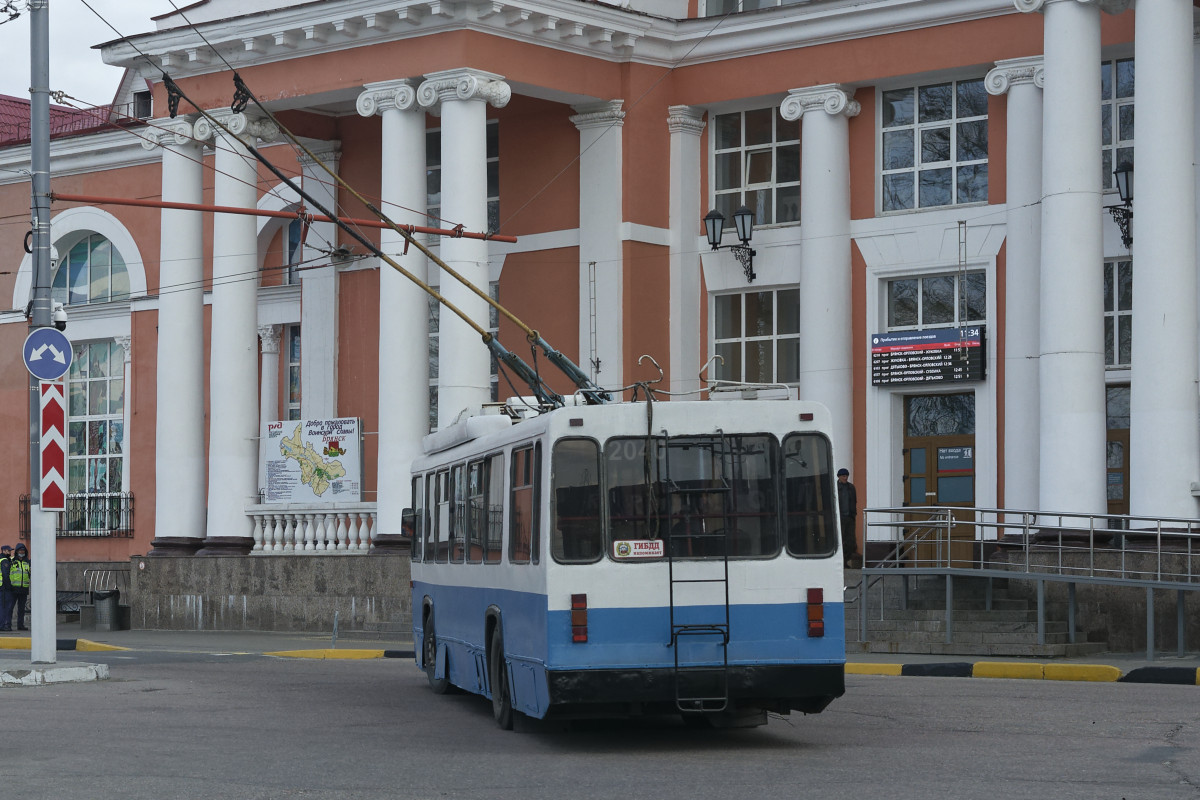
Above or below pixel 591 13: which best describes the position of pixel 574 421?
below

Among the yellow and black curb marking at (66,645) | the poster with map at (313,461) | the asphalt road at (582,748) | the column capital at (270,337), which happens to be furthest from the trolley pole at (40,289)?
the column capital at (270,337)

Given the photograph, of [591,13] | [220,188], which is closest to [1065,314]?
[591,13]

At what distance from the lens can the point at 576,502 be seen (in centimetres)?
1276

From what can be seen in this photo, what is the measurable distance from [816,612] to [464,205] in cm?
1482

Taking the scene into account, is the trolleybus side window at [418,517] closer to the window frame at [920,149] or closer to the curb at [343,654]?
the curb at [343,654]

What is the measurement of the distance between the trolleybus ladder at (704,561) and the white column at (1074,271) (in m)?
11.8

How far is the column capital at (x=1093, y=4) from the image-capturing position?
23.7 metres

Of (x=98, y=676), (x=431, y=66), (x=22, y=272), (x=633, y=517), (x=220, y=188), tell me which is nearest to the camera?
(x=633, y=517)

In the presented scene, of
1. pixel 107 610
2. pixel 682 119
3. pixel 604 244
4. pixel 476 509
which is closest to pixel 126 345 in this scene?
pixel 107 610

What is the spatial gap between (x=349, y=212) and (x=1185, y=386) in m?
15.3

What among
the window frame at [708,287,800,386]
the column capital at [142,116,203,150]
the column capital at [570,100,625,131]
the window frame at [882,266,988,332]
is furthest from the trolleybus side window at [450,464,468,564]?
the column capital at [142,116,203,150]

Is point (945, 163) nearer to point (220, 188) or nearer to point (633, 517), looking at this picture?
point (220, 188)

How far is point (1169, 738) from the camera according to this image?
12969 mm

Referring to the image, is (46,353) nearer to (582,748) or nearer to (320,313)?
(582,748)
